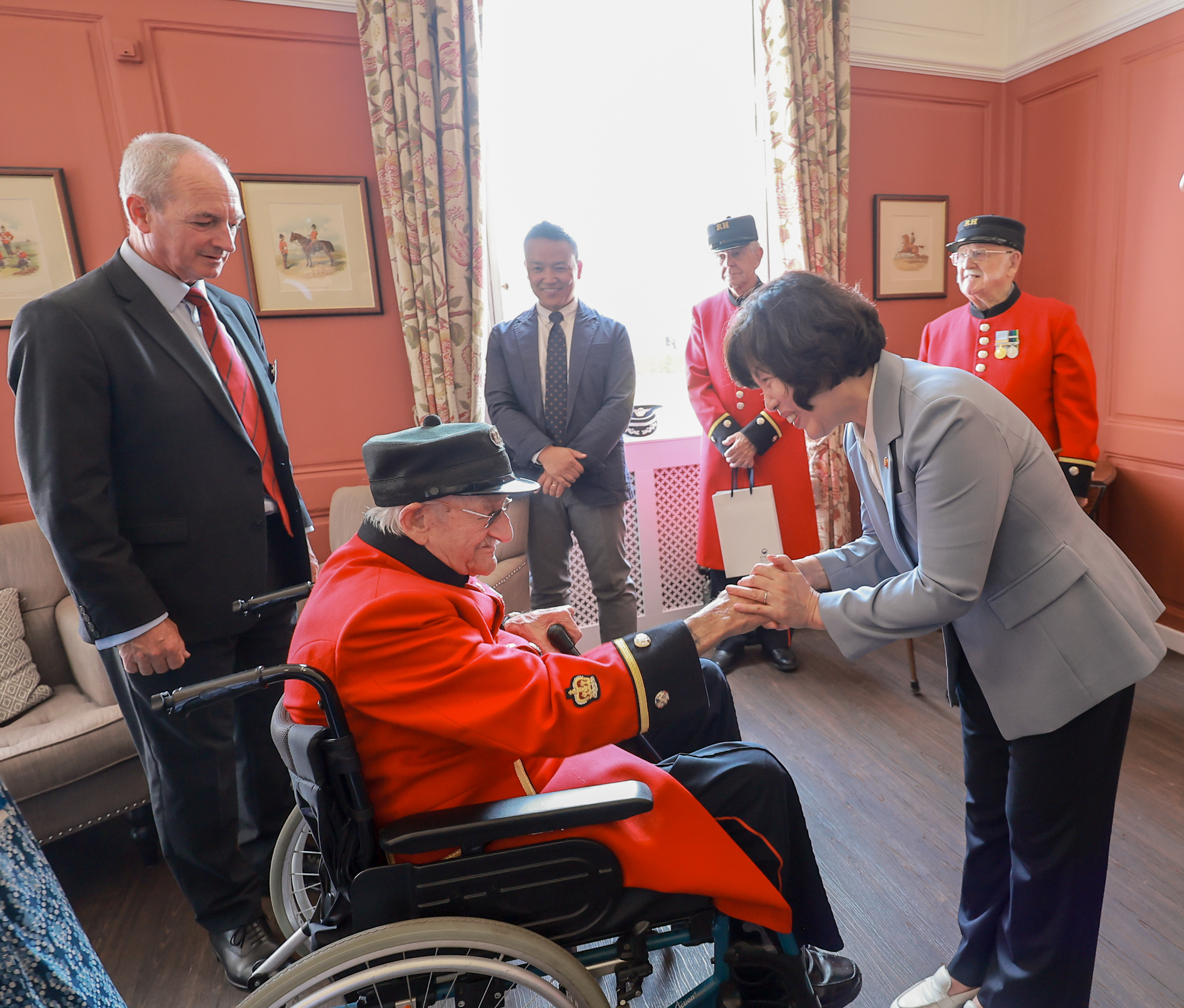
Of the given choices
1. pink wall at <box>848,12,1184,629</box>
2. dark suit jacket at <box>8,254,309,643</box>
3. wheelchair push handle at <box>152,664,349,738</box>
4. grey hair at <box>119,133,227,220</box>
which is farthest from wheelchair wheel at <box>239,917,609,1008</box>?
pink wall at <box>848,12,1184,629</box>

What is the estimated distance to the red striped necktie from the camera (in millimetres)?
1714

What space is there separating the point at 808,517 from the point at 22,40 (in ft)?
10.8

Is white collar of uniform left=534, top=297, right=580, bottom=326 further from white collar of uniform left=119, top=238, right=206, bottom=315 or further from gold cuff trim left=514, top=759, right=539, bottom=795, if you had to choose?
gold cuff trim left=514, top=759, right=539, bottom=795

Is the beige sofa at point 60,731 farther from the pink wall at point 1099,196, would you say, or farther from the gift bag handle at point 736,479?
the pink wall at point 1099,196

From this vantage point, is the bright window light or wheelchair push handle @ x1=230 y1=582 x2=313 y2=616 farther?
the bright window light

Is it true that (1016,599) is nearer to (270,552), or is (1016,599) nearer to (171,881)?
(270,552)

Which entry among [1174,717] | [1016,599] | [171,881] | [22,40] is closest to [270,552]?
[171,881]

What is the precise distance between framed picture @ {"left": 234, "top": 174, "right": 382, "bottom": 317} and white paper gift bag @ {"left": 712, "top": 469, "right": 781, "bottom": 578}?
162cm

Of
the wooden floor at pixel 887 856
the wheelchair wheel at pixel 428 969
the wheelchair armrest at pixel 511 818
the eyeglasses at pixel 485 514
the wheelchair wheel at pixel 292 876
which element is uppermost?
the eyeglasses at pixel 485 514

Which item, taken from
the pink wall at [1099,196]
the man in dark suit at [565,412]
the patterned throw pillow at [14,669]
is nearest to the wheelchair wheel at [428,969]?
the patterned throw pillow at [14,669]

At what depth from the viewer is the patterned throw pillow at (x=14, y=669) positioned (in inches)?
82.9

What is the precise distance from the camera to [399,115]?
2.72 meters

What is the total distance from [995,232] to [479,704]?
8.20 ft

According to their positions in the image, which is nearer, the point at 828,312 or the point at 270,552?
the point at 828,312
